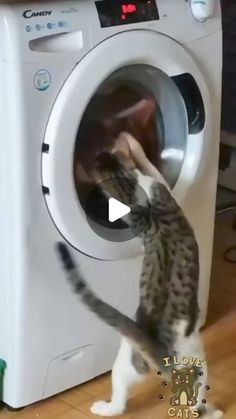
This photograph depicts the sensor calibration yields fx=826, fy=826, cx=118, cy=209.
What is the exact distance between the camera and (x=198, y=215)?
189cm

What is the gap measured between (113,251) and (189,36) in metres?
0.48

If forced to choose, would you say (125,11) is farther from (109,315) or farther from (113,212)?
(109,315)

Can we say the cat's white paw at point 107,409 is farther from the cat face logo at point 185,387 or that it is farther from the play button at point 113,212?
the play button at point 113,212

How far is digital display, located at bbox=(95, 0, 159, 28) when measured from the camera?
1568 millimetres

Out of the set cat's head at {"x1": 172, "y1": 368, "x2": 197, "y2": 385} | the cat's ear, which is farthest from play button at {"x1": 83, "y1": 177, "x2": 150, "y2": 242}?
cat's head at {"x1": 172, "y1": 368, "x2": 197, "y2": 385}

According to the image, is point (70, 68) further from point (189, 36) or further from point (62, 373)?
point (62, 373)

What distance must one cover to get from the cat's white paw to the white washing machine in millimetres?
99

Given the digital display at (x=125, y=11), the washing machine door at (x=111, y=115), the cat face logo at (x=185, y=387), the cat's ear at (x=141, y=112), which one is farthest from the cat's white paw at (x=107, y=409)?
the digital display at (x=125, y=11)

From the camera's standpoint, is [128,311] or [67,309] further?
[128,311]

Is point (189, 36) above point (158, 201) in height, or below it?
above

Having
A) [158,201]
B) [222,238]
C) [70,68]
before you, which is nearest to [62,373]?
[158,201]

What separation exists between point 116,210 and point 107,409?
0.41 metres

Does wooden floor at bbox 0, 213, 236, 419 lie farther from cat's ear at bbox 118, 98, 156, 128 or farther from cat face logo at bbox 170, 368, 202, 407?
cat's ear at bbox 118, 98, 156, 128

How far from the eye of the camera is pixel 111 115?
5.46ft
